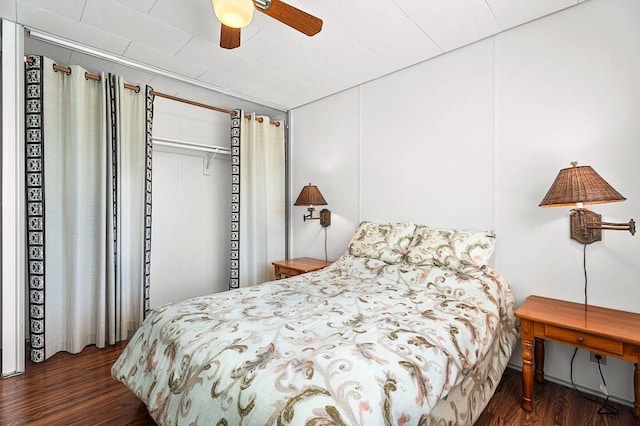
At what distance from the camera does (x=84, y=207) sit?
2525 mm

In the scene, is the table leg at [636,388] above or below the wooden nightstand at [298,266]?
below

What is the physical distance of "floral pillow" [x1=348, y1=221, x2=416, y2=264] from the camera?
97.7 inches

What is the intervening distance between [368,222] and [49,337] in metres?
2.81

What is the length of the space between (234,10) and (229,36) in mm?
342

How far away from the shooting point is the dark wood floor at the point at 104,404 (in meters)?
1.69

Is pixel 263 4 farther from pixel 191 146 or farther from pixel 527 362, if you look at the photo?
pixel 527 362

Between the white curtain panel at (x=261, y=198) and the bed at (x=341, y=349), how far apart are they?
1449 millimetres

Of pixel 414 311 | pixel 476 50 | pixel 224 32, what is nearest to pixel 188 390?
pixel 414 311

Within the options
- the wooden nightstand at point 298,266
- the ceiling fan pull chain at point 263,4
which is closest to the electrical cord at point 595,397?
the wooden nightstand at point 298,266

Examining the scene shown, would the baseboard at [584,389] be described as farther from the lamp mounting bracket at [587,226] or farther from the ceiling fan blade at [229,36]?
the ceiling fan blade at [229,36]

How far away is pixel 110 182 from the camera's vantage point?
2.62 m

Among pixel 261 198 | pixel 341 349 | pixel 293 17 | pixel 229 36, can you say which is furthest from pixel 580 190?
pixel 261 198

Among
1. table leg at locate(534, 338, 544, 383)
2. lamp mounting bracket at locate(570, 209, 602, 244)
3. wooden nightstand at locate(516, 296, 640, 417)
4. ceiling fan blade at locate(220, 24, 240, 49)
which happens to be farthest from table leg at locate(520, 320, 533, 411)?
ceiling fan blade at locate(220, 24, 240, 49)

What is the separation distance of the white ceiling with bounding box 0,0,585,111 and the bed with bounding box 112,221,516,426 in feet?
4.96
